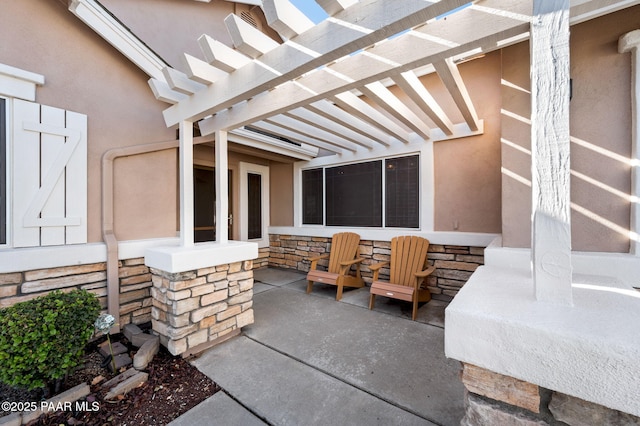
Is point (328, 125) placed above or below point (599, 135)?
above

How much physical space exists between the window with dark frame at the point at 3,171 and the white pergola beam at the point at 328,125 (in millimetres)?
2578

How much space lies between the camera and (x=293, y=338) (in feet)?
9.00

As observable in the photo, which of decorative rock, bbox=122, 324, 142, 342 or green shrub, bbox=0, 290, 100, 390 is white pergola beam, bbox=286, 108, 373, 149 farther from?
decorative rock, bbox=122, 324, 142, 342

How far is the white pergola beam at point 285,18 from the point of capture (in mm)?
1539

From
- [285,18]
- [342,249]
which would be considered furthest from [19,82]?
[342,249]

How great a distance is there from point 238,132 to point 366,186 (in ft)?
7.46

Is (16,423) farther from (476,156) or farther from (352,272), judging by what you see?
(476,156)

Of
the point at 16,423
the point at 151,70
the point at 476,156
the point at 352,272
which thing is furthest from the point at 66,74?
the point at 476,156

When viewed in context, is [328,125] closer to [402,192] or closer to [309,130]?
[309,130]

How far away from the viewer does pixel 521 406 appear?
980 millimetres

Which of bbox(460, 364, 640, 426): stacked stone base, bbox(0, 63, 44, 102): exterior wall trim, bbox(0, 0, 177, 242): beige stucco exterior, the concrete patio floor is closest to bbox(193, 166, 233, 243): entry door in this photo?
bbox(0, 0, 177, 242): beige stucco exterior

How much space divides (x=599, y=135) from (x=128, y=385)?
4094 mm

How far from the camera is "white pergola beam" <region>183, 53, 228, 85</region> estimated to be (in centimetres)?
213

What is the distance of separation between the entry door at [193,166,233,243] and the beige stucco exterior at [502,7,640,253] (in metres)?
→ 4.52
